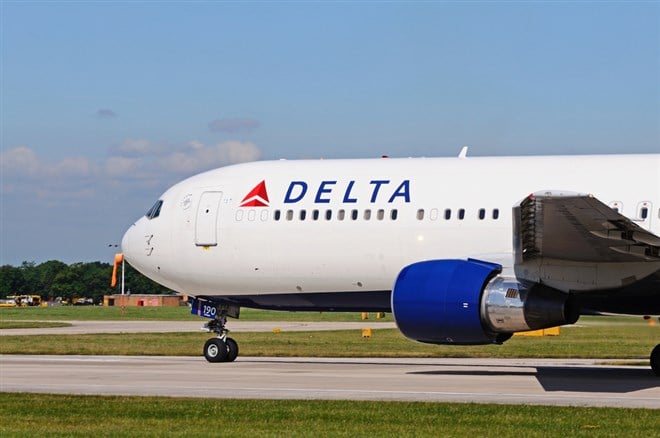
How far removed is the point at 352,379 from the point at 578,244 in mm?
5514

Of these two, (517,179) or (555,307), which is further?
(517,179)

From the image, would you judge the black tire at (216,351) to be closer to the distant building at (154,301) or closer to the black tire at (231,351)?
the black tire at (231,351)

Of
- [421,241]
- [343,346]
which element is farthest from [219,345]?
[343,346]

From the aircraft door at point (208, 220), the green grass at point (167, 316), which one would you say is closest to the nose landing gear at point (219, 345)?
the aircraft door at point (208, 220)

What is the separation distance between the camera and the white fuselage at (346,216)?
24.3 meters

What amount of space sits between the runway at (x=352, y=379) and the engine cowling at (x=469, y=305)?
1.05 m

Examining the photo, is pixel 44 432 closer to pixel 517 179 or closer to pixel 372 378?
pixel 372 378

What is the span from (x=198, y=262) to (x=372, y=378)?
6.41 metres

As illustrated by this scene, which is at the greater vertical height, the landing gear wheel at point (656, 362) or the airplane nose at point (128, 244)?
the airplane nose at point (128, 244)

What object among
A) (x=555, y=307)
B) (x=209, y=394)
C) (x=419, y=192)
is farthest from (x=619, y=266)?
(x=209, y=394)

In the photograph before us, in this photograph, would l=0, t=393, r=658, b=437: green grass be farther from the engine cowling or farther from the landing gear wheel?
the landing gear wheel

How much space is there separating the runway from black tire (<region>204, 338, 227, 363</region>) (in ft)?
0.84

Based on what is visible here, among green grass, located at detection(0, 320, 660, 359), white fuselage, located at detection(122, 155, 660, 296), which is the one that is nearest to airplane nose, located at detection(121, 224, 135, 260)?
white fuselage, located at detection(122, 155, 660, 296)

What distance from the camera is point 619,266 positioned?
858 inches
